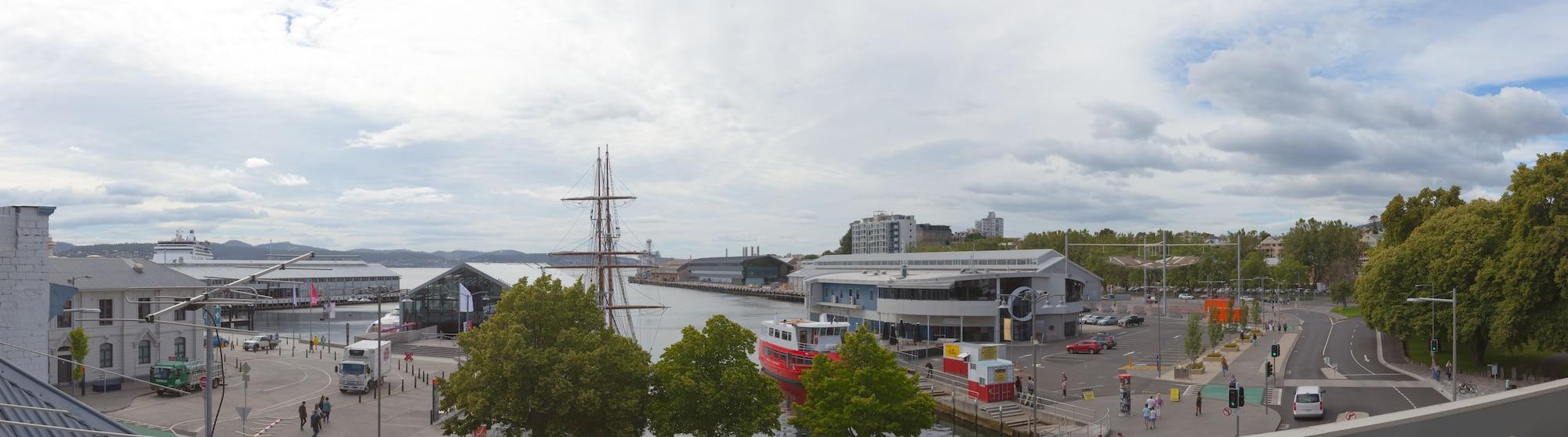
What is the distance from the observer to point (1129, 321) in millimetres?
82188

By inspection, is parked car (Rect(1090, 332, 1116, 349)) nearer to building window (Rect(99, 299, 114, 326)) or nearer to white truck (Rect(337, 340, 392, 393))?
white truck (Rect(337, 340, 392, 393))

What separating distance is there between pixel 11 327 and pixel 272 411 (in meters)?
12.8

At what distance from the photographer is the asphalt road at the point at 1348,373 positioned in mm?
35000

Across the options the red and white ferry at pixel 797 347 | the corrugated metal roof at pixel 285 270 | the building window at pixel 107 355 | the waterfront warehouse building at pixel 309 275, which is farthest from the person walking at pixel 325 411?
the waterfront warehouse building at pixel 309 275

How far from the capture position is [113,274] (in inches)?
1779

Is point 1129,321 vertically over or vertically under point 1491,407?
under

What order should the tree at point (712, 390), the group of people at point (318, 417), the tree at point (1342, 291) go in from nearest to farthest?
the tree at point (712, 390) < the group of people at point (318, 417) < the tree at point (1342, 291)

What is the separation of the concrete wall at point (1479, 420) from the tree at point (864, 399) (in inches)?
732

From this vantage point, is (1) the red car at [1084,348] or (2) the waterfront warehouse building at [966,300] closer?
(1) the red car at [1084,348]

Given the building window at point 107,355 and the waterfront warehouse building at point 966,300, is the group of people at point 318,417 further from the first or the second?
the waterfront warehouse building at point 966,300

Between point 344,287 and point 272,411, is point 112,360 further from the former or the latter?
point 344,287

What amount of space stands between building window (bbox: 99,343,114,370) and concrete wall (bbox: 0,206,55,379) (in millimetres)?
20377

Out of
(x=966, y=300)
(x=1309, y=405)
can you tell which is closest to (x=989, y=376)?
(x=1309, y=405)

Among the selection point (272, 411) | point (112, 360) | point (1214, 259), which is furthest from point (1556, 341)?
point (1214, 259)
